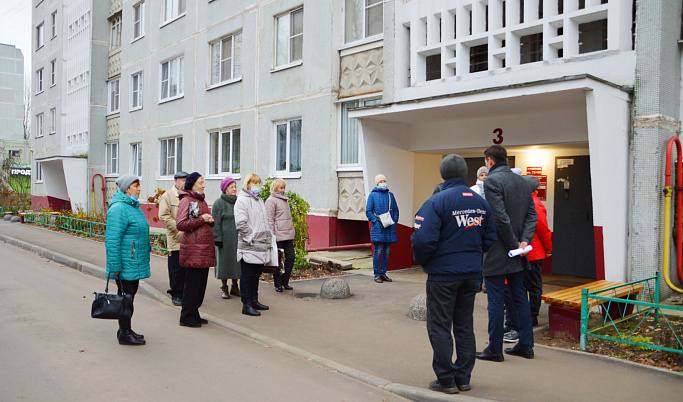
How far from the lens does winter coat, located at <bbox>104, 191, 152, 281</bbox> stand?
6121 millimetres

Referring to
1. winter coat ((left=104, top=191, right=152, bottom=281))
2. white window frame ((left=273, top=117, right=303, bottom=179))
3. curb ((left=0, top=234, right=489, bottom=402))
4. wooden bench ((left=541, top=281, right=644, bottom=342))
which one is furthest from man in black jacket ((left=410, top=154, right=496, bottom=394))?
white window frame ((left=273, top=117, right=303, bottom=179))

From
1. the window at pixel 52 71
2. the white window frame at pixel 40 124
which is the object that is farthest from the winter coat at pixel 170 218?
the white window frame at pixel 40 124

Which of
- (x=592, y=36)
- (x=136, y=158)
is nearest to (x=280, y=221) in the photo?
(x=592, y=36)

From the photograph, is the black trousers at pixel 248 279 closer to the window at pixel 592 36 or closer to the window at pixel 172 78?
the window at pixel 592 36

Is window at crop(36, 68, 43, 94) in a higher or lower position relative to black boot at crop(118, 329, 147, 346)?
higher

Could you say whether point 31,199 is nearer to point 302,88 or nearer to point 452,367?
point 302,88

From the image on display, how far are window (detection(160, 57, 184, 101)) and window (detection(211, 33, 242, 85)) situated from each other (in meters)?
2.53

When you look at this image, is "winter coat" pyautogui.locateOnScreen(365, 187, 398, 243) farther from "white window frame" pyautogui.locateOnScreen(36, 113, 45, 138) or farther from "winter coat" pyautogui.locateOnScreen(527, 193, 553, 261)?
"white window frame" pyautogui.locateOnScreen(36, 113, 45, 138)

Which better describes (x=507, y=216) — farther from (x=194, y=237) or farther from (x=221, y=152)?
(x=221, y=152)

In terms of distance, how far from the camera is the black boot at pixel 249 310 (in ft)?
25.2

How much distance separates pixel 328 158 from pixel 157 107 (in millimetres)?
11569

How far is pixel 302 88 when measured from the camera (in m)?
15.0

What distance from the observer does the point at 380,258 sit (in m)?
10.5

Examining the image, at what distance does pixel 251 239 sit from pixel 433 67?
575 centimetres
